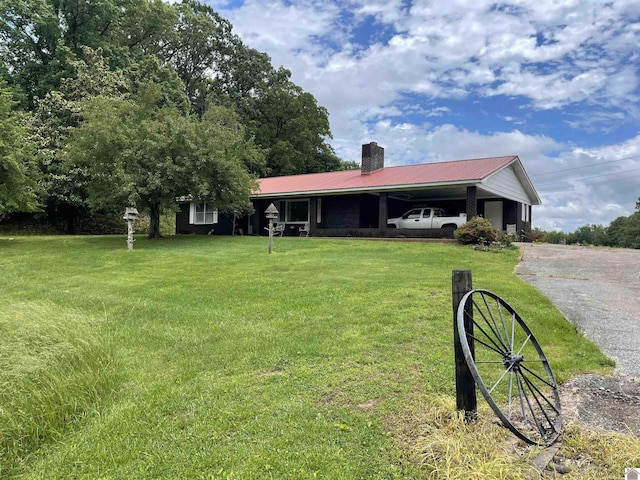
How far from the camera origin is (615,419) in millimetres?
3244

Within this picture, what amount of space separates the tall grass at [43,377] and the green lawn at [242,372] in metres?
0.01

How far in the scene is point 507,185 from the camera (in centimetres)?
1942

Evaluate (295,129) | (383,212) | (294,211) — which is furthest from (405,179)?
(295,129)

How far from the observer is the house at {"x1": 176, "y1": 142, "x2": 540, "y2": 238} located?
17922 mm

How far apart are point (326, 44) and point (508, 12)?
32.0ft

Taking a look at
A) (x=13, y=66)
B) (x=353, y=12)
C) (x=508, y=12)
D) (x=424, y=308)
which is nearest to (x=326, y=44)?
(x=353, y=12)

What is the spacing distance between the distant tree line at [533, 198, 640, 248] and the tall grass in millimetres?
47345

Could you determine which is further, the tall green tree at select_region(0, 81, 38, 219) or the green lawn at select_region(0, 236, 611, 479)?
the tall green tree at select_region(0, 81, 38, 219)

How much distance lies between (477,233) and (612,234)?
5816 centimetres

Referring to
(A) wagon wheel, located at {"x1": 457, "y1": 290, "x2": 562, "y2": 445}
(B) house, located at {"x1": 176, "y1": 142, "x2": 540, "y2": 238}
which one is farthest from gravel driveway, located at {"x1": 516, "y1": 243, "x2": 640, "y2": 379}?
(B) house, located at {"x1": 176, "y1": 142, "x2": 540, "y2": 238}

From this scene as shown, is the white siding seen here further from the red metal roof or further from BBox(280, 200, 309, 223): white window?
BBox(280, 200, 309, 223): white window

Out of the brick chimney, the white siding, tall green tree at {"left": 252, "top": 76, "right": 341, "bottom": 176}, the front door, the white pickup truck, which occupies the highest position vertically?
tall green tree at {"left": 252, "top": 76, "right": 341, "bottom": 176}

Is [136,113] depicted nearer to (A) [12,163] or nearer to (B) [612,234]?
(A) [12,163]

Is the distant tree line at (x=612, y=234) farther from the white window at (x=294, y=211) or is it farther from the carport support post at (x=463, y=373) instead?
the carport support post at (x=463, y=373)
